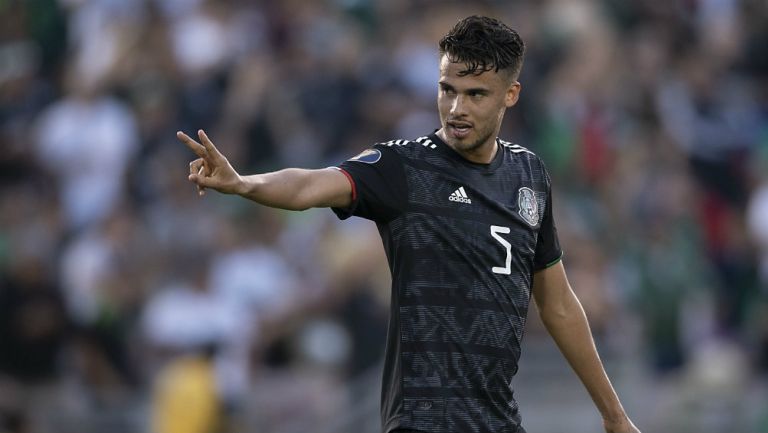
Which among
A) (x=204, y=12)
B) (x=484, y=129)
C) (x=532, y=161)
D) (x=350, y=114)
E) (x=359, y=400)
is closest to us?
(x=484, y=129)

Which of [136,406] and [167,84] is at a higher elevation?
[167,84]

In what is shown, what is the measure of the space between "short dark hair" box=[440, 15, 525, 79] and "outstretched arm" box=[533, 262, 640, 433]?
103 cm

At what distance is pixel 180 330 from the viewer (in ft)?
37.2

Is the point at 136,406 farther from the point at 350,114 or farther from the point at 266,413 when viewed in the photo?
the point at 350,114

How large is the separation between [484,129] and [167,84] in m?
7.52

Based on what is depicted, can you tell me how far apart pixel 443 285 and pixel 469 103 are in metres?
0.74

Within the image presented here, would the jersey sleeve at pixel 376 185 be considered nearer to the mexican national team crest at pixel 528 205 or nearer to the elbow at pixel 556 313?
the mexican national team crest at pixel 528 205

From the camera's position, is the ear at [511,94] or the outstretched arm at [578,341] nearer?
the ear at [511,94]

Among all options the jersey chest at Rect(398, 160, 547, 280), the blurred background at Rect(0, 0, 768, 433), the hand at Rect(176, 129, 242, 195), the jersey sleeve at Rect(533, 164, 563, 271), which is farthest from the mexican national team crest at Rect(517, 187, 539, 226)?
the blurred background at Rect(0, 0, 768, 433)

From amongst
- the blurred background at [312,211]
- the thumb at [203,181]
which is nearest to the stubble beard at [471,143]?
the thumb at [203,181]

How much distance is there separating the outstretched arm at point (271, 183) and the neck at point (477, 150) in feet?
1.86

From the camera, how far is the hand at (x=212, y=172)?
4.93m

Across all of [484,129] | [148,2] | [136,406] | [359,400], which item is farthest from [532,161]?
[148,2]

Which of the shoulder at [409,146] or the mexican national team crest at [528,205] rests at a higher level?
the shoulder at [409,146]
